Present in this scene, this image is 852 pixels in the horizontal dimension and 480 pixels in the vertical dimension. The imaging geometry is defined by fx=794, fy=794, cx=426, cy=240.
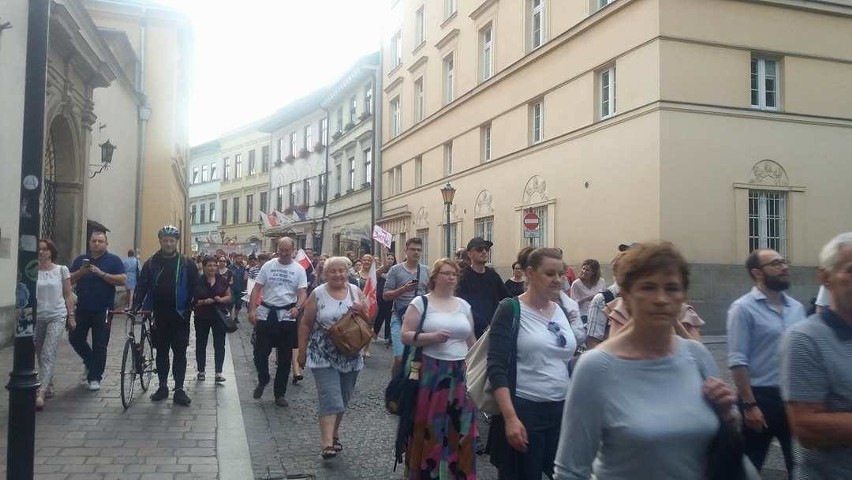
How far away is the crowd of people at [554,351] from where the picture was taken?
2537 mm

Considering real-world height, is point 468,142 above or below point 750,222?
above

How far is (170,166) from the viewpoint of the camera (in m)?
29.9

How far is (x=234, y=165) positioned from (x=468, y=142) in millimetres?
41669

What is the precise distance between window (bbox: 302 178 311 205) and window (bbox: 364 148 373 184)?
29.9 ft

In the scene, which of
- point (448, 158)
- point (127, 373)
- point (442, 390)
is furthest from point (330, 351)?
point (448, 158)

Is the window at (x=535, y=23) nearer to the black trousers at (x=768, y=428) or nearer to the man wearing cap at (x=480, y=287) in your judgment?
the man wearing cap at (x=480, y=287)

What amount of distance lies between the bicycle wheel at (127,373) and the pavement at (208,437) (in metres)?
0.12

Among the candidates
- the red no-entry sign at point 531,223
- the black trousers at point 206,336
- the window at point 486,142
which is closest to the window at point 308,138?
the window at point 486,142

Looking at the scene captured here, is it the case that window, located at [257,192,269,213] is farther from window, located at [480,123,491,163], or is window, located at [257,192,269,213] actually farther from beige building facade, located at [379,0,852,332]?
beige building facade, located at [379,0,852,332]

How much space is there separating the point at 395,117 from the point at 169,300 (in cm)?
2873

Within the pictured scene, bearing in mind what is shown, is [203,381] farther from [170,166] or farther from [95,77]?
[170,166]

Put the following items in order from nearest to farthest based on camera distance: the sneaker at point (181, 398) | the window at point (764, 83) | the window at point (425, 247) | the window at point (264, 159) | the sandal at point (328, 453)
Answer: the sandal at point (328, 453)
the sneaker at point (181, 398)
the window at point (764, 83)
the window at point (425, 247)
the window at point (264, 159)

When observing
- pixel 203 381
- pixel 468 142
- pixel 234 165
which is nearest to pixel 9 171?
pixel 203 381

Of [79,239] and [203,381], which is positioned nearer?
[203,381]
